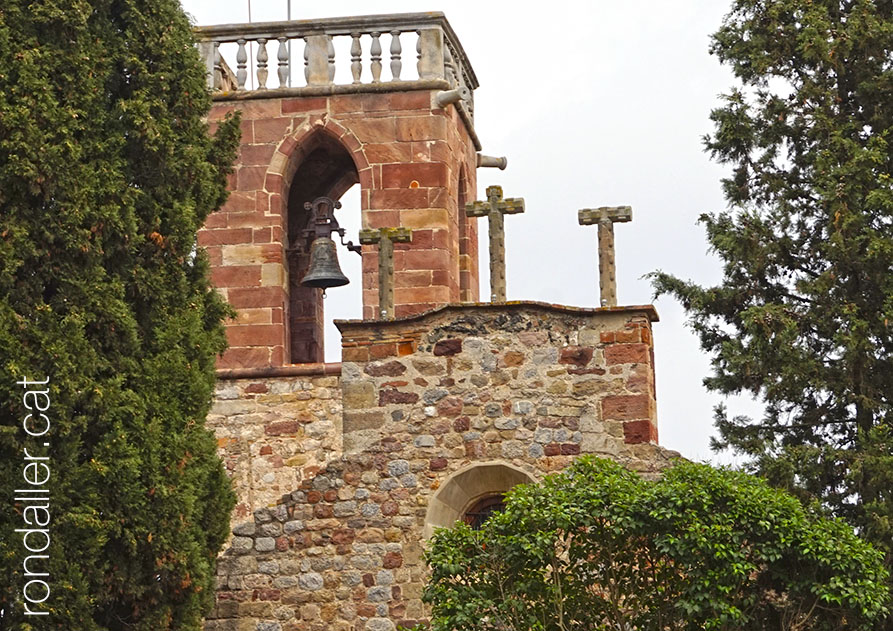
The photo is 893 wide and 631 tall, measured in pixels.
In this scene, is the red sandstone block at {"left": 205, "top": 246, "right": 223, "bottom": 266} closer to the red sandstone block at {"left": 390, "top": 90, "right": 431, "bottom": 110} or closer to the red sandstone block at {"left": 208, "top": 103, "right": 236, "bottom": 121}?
the red sandstone block at {"left": 208, "top": 103, "right": 236, "bottom": 121}

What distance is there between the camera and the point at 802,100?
20.2 metres

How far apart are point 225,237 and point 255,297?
680 millimetres

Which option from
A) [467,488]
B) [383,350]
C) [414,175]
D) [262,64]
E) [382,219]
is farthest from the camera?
[262,64]

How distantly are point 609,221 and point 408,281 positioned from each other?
360 cm

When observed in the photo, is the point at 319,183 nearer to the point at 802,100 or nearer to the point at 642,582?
the point at 802,100

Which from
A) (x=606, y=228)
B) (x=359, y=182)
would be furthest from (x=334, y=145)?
(x=606, y=228)

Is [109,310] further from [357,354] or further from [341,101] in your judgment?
[341,101]

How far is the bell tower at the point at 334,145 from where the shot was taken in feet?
66.4

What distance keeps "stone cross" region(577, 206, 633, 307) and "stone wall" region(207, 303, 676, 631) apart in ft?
1.91

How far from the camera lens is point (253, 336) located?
2019cm

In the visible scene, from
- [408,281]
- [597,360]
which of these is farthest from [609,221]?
[408,281]

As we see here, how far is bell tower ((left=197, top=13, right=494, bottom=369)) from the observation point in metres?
20.2

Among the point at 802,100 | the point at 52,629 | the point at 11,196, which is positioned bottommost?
the point at 52,629

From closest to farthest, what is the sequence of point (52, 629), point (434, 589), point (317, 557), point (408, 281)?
point (52, 629) < point (434, 589) < point (317, 557) < point (408, 281)
